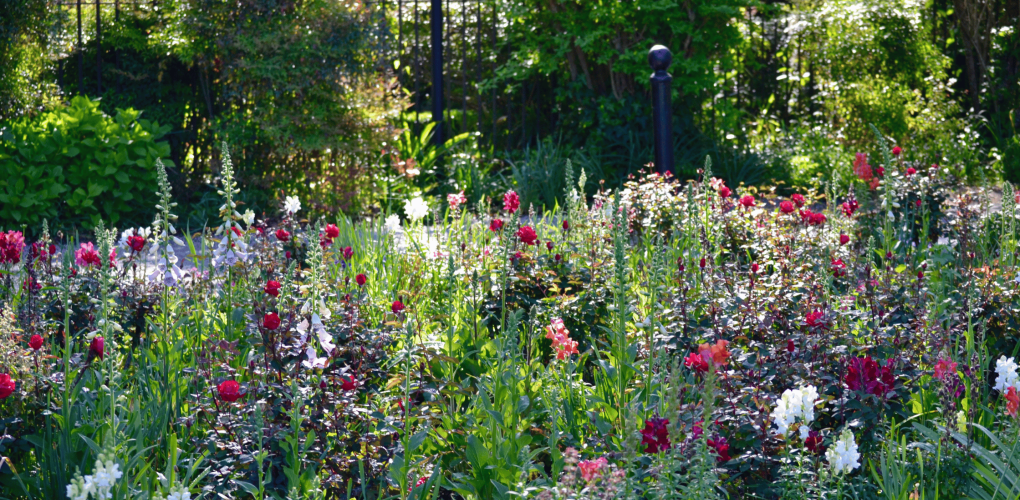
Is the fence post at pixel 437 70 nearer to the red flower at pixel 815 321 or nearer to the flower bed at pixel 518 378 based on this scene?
the flower bed at pixel 518 378

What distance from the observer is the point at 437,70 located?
8.74 m

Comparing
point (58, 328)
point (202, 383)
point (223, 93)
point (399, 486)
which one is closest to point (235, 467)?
point (399, 486)

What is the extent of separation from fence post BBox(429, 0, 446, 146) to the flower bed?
430 centimetres

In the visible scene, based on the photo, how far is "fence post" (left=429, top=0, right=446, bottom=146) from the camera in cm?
864

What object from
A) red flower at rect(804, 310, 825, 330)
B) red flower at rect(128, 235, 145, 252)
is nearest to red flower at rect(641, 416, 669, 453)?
red flower at rect(804, 310, 825, 330)

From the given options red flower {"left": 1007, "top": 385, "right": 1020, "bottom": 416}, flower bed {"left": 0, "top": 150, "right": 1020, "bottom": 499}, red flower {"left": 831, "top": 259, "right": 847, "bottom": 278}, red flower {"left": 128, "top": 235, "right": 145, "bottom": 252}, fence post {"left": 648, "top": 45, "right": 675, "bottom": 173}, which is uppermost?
fence post {"left": 648, "top": 45, "right": 675, "bottom": 173}

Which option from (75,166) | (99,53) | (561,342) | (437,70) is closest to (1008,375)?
(561,342)

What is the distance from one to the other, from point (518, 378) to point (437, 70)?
20.0ft

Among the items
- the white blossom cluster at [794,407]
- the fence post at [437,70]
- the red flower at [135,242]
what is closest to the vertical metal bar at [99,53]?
the fence post at [437,70]

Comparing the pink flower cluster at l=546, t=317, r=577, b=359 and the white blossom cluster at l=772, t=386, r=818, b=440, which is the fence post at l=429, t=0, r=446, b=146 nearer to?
the pink flower cluster at l=546, t=317, r=577, b=359

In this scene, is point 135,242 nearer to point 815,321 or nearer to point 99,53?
point 815,321

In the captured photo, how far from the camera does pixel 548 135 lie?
924 centimetres

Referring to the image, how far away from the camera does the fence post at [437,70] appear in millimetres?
8641

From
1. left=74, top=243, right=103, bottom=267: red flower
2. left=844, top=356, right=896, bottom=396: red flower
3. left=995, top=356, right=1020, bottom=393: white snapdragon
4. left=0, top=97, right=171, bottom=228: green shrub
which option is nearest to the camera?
left=995, top=356, right=1020, bottom=393: white snapdragon
